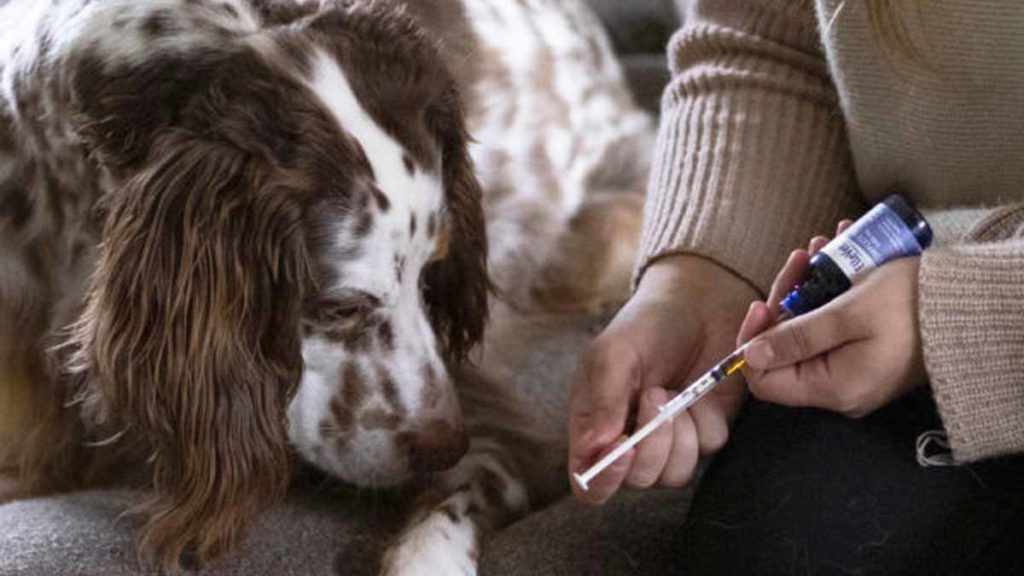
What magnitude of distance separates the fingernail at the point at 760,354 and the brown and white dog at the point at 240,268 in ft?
1.34

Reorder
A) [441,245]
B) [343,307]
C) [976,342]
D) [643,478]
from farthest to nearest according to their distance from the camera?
[441,245]
[343,307]
[643,478]
[976,342]

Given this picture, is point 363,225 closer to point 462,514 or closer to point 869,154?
point 462,514

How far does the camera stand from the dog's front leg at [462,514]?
142 cm

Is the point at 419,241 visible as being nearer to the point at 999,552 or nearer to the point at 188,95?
the point at 188,95

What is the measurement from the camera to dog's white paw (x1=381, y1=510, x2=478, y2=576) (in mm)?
1402

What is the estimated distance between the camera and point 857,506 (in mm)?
1198

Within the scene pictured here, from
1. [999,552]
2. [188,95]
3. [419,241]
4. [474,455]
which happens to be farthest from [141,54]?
[999,552]

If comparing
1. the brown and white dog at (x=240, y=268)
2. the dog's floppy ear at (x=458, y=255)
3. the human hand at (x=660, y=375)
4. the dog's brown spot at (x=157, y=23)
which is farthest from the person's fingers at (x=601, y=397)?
the dog's brown spot at (x=157, y=23)

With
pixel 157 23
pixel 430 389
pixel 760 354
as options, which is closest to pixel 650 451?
pixel 760 354

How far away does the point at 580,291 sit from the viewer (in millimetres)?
2227

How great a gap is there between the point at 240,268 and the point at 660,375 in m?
0.41

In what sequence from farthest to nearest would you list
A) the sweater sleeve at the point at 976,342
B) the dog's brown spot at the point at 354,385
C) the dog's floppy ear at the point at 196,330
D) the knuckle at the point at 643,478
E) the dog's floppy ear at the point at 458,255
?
the dog's floppy ear at the point at 458,255 < the dog's brown spot at the point at 354,385 < the dog's floppy ear at the point at 196,330 < the knuckle at the point at 643,478 < the sweater sleeve at the point at 976,342

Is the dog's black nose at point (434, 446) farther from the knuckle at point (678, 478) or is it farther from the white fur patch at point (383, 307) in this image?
the knuckle at point (678, 478)

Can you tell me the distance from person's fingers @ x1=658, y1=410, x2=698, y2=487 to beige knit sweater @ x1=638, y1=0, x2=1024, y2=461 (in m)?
0.22
